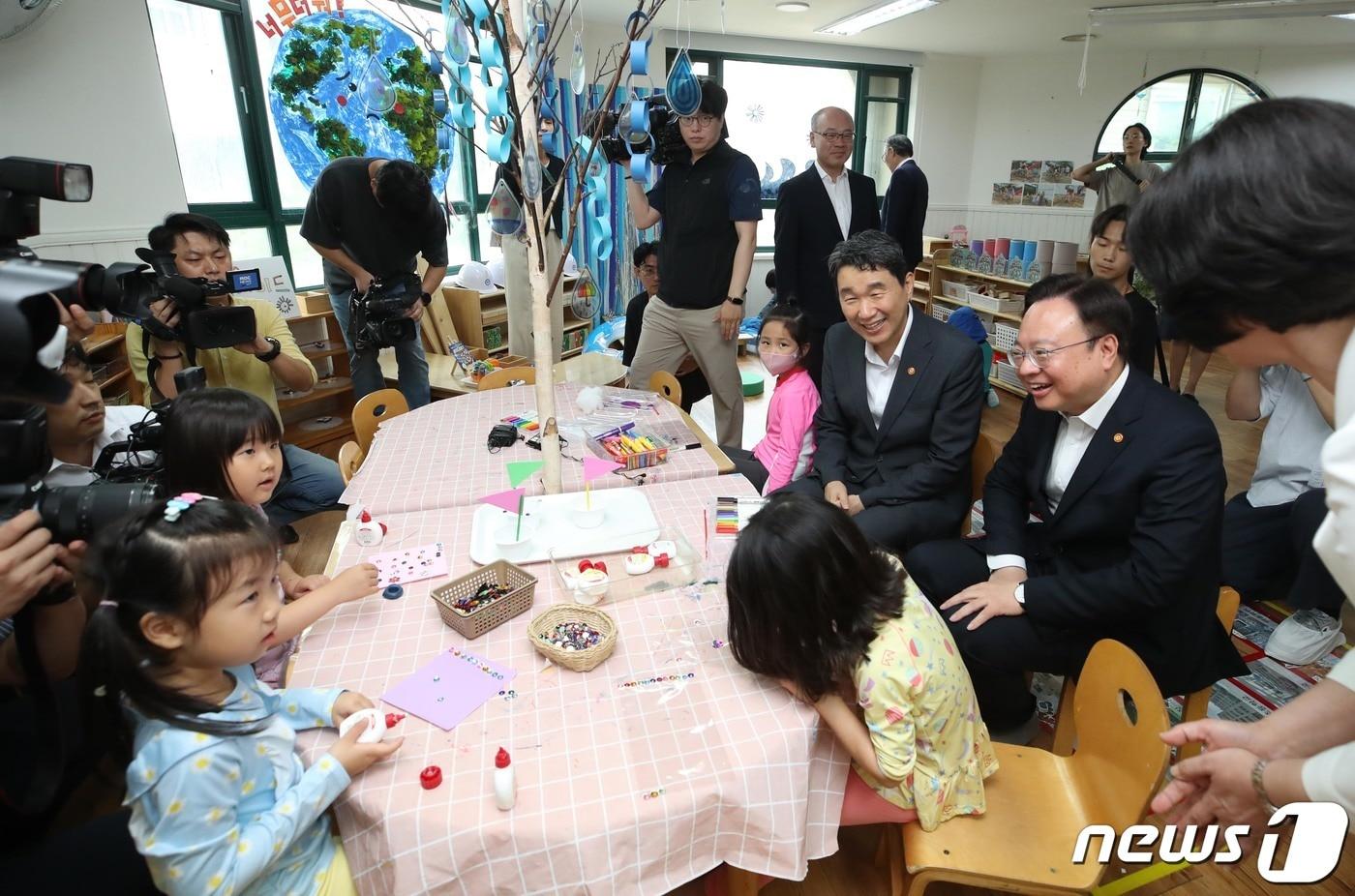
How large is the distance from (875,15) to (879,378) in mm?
4272

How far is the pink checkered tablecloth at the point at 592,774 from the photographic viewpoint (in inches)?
37.1

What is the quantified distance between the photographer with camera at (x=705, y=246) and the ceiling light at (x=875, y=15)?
106 inches

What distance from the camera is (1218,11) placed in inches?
181

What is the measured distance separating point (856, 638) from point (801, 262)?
2580 millimetres

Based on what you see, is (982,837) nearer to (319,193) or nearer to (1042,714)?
(1042,714)

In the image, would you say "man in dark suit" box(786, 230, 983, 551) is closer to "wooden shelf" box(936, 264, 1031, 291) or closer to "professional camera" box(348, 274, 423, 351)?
"professional camera" box(348, 274, 423, 351)

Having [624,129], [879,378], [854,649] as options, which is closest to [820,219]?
[879,378]

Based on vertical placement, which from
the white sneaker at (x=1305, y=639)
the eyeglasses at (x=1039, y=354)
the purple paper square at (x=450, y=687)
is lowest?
the white sneaker at (x=1305, y=639)

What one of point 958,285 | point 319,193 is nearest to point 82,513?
point 319,193

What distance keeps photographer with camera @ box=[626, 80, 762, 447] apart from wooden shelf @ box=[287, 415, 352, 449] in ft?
6.06

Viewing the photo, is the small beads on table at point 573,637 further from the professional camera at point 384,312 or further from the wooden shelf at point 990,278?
the wooden shelf at point 990,278

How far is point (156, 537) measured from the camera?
1.02 m

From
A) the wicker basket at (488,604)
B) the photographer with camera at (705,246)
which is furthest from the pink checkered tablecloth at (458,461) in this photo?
A: the photographer with camera at (705,246)

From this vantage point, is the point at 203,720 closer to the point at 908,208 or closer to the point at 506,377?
the point at 506,377
